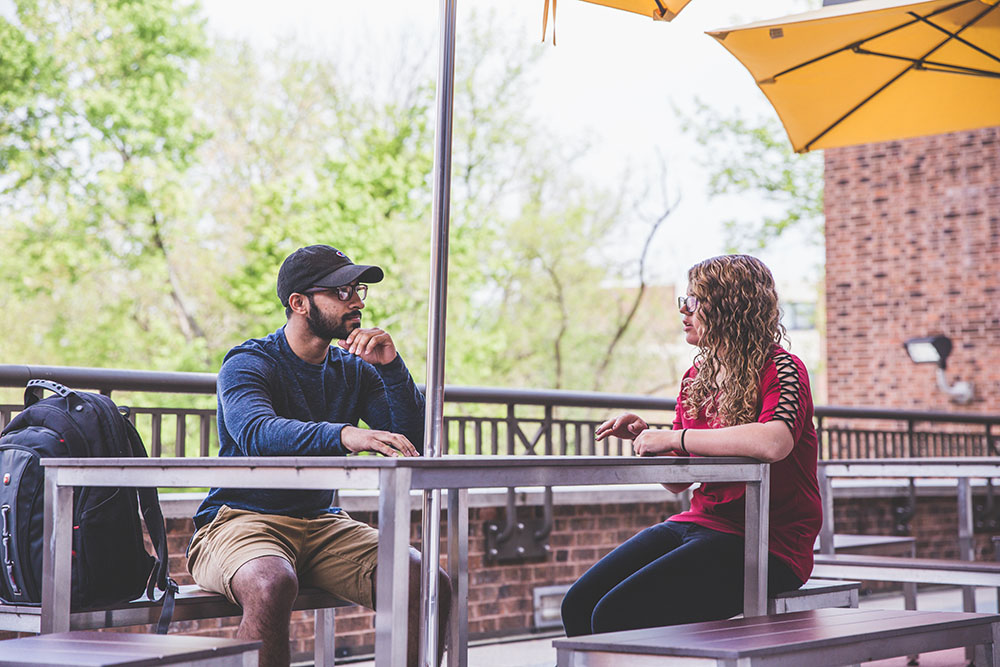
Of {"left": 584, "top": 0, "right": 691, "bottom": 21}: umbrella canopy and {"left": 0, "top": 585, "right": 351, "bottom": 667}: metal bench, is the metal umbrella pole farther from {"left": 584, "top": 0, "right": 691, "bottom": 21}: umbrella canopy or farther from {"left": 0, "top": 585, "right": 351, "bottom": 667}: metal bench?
{"left": 584, "top": 0, "right": 691, "bottom": 21}: umbrella canopy

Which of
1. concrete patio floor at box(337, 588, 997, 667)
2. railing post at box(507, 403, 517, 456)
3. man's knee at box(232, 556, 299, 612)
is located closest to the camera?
man's knee at box(232, 556, 299, 612)

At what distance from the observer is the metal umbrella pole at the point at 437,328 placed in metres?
2.63

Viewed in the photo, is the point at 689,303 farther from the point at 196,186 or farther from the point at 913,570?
the point at 196,186

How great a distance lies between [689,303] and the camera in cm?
323

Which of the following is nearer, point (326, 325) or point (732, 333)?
point (732, 333)

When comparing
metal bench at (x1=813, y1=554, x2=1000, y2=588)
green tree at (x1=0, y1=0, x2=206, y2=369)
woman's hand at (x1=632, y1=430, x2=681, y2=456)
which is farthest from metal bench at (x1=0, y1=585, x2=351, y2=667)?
green tree at (x1=0, y1=0, x2=206, y2=369)

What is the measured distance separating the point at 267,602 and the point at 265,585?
0.04 metres

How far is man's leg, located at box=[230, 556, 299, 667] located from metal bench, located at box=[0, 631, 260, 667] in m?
0.45

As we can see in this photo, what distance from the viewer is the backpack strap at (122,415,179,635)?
9.13ft

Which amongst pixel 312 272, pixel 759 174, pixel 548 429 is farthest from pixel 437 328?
pixel 759 174

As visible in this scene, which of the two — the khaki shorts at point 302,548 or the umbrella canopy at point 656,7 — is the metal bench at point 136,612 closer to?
the khaki shorts at point 302,548

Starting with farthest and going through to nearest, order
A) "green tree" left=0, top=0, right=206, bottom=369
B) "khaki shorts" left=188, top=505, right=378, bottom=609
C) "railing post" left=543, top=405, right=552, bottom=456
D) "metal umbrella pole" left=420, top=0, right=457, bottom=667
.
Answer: "green tree" left=0, top=0, right=206, bottom=369 → "railing post" left=543, top=405, right=552, bottom=456 → "khaki shorts" left=188, top=505, right=378, bottom=609 → "metal umbrella pole" left=420, top=0, right=457, bottom=667

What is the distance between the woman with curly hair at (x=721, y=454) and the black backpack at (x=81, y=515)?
1.13m

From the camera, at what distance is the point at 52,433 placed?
2844 mm
